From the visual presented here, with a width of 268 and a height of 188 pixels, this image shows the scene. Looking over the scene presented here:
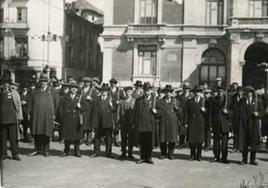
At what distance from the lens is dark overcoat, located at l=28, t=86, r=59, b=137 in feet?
40.7

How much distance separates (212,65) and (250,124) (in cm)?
2245

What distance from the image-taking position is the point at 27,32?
140 ft

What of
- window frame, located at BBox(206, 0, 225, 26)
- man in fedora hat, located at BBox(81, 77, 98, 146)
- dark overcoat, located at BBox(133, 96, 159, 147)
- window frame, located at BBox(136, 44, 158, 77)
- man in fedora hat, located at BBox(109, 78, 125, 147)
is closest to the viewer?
dark overcoat, located at BBox(133, 96, 159, 147)

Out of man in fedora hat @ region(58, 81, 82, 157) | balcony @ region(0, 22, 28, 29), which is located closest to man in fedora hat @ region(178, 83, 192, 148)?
man in fedora hat @ region(58, 81, 82, 157)

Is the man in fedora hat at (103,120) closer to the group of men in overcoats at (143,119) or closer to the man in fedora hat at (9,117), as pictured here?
the group of men in overcoats at (143,119)

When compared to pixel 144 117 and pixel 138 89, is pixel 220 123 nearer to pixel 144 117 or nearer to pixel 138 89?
pixel 144 117

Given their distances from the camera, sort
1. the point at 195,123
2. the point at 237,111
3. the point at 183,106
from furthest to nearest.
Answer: the point at 183,106, the point at 195,123, the point at 237,111

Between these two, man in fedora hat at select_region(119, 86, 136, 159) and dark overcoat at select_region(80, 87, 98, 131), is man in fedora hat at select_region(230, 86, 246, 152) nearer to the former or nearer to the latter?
man in fedora hat at select_region(119, 86, 136, 159)

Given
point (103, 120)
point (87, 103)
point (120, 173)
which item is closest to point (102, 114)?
point (103, 120)

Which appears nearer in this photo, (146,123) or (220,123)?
(146,123)

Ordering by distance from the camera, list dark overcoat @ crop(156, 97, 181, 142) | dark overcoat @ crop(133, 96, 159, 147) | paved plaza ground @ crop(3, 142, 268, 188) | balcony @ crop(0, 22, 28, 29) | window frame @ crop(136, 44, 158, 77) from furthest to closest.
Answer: balcony @ crop(0, 22, 28, 29) < window frame @ crop(136, 44, 158, 77) < dark overcoat @ crop(156, 97, 181, 142) < dark overcoat @ crop(133, 96, 159, 147) < paved plaza ground @ crop(3, 142, 268, 188)

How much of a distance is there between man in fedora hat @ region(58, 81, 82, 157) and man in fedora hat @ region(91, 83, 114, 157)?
1.73 ft

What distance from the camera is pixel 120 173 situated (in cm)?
1039

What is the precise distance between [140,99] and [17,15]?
110 feet
